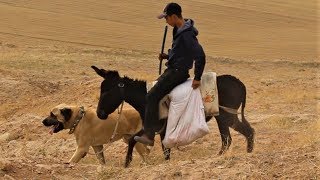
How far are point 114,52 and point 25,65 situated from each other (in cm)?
812

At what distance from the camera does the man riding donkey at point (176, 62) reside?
10.1 meters

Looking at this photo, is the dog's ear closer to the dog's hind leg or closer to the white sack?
the dog's hind leg

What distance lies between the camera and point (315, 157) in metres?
8.24

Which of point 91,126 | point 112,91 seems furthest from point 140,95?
point 91,126

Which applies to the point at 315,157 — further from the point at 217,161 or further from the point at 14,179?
the point at 14,179

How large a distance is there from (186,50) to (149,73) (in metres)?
17.2

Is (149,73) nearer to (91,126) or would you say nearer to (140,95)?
(91,126)

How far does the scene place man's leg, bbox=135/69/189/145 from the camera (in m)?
10.4

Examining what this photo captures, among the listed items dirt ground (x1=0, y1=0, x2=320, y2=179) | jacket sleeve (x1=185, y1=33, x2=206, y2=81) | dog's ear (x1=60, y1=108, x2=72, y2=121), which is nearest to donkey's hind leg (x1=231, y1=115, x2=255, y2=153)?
dirt ground (x1=0, y1=0, x2=320, y2=179)

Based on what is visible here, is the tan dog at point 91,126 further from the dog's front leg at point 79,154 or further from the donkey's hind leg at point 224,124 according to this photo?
the donkey's hind leg at point 224,124

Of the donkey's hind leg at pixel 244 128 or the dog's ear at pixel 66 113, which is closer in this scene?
the donkey's hind leg at pixel 244 128


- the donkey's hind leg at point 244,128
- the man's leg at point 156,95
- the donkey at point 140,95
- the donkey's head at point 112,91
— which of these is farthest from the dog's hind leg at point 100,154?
the donkey's hind leg at point 244,128

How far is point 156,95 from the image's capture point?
34.4 ft

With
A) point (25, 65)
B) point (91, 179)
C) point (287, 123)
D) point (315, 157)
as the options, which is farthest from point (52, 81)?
point (315, 157)
